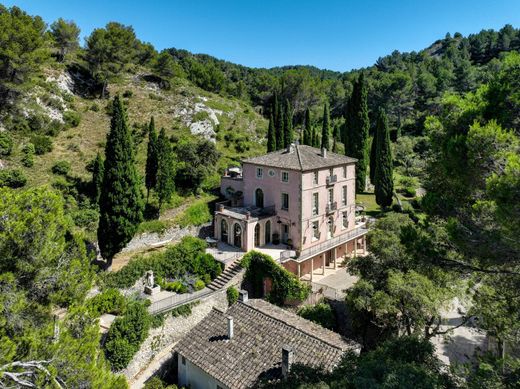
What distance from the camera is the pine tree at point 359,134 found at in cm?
4669

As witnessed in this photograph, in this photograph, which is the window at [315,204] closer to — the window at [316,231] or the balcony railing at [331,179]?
the window at [316,231]

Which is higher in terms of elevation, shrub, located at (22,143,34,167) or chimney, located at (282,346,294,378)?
shrub, located at (22,143,34,167)

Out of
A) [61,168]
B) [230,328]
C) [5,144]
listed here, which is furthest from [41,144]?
[230,328]

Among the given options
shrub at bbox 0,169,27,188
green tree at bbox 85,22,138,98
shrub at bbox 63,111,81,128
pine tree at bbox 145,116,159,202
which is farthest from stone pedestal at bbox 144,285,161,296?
green tree at bbox 85,22,138,98

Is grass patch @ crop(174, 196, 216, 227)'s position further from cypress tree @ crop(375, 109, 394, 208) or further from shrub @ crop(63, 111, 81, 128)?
shrub @ crop(63, 111, 81, 128)

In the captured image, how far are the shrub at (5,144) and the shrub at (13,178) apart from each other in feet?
13.5

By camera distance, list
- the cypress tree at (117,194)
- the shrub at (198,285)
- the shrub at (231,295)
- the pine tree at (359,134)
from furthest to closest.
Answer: the pine tree at (359,134)
the shrub at (198,285)
the shrub at (231,295)
the cypress tree at (117,194)

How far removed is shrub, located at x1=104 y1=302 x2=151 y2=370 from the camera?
1898 centimetres

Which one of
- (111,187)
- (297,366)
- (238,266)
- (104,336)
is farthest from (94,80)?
(297,366)

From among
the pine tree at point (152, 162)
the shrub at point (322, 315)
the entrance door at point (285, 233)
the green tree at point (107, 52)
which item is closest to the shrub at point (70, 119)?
the green tree at point (107, 52)

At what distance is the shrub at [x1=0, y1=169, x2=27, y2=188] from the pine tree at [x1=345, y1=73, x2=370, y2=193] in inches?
1471

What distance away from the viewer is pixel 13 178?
31344 mm

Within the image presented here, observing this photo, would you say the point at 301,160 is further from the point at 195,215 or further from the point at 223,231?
the point at 195,215

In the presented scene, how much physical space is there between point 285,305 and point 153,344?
392 inches
